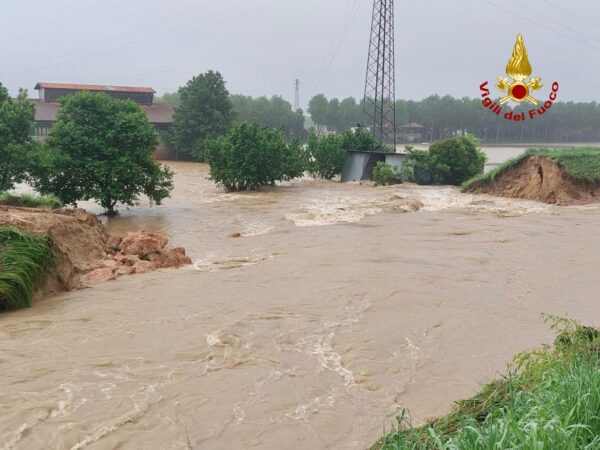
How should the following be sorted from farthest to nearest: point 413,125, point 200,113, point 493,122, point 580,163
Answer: point 413,125, point 493,122, point 200,113, point 580,163

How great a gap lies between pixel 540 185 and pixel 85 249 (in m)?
18.0

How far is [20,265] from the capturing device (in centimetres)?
837

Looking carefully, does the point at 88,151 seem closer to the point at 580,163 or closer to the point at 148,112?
the point at 580,163

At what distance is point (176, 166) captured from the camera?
42.5m

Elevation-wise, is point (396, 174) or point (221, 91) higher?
point (221, 91)

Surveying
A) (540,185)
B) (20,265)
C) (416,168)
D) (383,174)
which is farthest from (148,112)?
(20,265)

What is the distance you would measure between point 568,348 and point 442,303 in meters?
3.59

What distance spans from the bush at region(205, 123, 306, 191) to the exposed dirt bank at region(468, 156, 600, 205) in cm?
931

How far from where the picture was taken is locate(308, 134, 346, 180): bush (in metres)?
33.7

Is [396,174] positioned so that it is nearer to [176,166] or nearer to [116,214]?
[116,214]

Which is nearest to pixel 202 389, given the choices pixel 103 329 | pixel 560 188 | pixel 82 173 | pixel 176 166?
pixel 103 329

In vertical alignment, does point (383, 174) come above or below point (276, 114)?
below

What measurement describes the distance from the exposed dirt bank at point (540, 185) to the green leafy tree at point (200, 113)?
25.7 meters

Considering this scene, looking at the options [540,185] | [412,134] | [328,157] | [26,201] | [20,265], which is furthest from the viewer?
[412,134]
